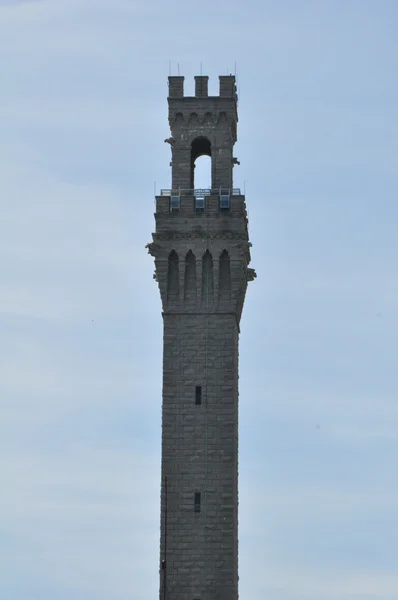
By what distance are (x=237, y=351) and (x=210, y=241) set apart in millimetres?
8370

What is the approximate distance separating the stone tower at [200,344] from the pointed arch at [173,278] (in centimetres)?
7

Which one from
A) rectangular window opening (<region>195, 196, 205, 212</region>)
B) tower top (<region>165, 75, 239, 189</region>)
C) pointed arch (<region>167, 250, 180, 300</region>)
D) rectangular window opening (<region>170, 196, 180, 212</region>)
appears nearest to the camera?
pointed arch (<region>167, 250, 180, 300</region>)

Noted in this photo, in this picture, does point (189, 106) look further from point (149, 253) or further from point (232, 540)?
point (232, 540)

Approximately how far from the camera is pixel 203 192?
427 ft

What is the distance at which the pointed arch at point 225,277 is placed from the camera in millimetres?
127438

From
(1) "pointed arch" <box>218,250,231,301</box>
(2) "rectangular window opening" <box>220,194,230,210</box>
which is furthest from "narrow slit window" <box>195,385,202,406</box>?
(2) "rectangular window opening" <box>220,194,230,210</box>

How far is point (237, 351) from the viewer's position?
129 metres

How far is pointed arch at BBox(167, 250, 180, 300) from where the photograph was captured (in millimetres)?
127562

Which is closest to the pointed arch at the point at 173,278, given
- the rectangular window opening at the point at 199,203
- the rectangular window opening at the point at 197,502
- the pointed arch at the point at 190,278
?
the pointed arch at the point at 190,278

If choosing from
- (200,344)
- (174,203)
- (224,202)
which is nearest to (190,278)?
(200,344)

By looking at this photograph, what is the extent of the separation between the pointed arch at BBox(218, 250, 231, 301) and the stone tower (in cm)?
7

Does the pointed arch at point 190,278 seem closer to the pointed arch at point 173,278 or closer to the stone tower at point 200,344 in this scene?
the stone tower at point 200,344

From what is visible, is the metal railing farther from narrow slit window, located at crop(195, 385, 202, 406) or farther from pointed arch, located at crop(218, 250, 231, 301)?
narrow slit window, located at crop(195, 385, 202, 406)

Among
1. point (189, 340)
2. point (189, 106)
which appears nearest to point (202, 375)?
point (189, 340)
